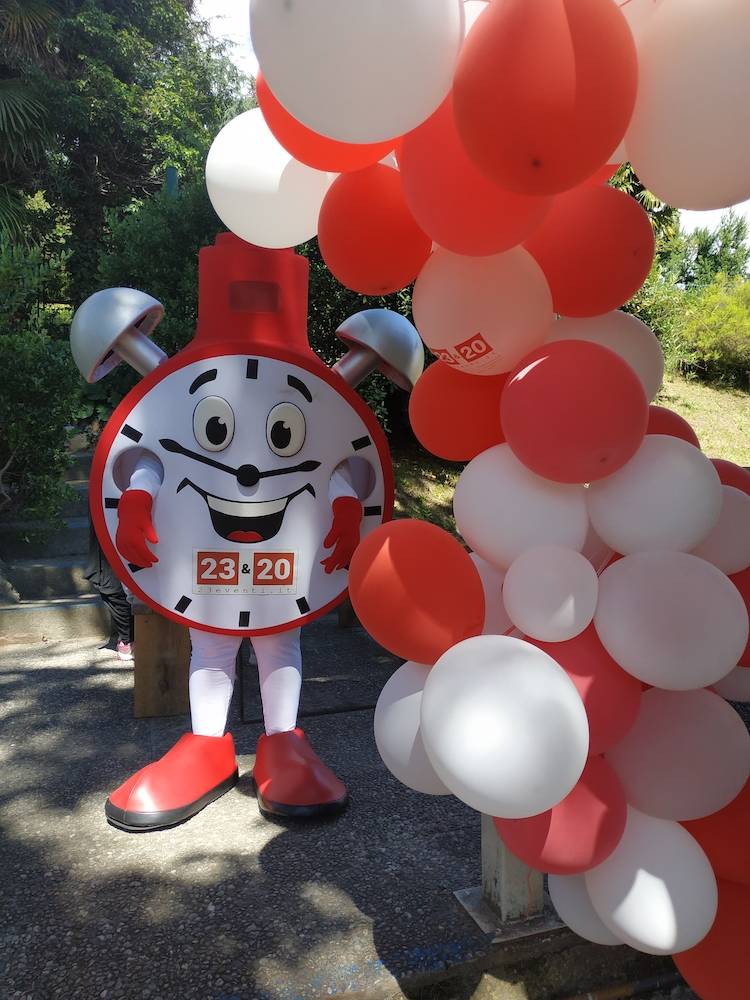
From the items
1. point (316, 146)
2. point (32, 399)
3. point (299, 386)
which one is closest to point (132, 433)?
point (299, 386)

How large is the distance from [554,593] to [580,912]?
0.69 metres

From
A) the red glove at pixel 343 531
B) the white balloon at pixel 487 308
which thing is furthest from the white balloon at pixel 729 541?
the red glove at pixel 343 531

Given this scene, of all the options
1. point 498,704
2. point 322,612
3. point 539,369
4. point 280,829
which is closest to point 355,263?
point 539,369

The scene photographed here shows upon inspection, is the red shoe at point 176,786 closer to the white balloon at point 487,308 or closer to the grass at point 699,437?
the white balloon at point 487,308

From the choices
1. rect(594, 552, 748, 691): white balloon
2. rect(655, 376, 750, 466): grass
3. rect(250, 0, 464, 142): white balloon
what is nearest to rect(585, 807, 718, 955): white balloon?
rect(594, 552, 748, 691): white balloon

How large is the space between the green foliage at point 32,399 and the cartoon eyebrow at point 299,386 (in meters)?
3.03

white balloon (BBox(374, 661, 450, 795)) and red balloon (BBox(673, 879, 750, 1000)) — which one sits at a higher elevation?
white balloon (BBox(374, 661, 450, 795))

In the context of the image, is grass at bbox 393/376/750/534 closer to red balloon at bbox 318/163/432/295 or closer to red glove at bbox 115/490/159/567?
red glove at bbox 115/490/159/567

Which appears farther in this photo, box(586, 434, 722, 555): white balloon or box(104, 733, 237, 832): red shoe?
box(104, 733, 237, 832): red shoe

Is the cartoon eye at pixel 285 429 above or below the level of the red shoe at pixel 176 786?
above

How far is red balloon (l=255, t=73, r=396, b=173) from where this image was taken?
1409 millimetres

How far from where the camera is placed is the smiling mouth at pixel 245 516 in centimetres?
236

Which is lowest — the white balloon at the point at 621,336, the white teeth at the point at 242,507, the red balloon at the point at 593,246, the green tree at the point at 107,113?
the white teeth at the point at 242,507

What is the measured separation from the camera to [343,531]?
94.1 inches
